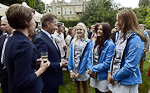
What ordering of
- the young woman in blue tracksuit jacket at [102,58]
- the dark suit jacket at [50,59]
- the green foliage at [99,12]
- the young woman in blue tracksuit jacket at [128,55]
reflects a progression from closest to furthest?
the young woman in blue tracksuit jacket at [128,55]
the dark suit jacket at [50,59]
the young woman in blue tracksuit jacket at [102,58]
the green foliage at [99,12]

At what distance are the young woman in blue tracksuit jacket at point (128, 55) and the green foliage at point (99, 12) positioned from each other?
75.7ft

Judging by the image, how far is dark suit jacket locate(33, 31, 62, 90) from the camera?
205cm

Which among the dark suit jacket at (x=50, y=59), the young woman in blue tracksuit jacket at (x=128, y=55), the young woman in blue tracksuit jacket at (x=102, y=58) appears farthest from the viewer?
the young woman in blue tracksuit jacket at (x=102, y=58)

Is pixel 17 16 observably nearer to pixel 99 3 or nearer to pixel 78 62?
pixel 78 62

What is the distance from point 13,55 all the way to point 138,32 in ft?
5.87

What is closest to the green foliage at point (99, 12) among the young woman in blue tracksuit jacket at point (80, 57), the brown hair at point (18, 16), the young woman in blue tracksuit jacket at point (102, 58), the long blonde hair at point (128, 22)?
the young woman in blue tracksuit jacket at point (80, 57)

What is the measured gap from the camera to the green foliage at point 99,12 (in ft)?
78.8

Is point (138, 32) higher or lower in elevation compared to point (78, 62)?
higher

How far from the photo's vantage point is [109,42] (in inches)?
105

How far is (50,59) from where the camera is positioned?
2127 mm

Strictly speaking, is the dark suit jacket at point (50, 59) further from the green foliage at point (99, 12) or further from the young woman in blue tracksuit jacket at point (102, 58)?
the green foliage at point (99, 12)

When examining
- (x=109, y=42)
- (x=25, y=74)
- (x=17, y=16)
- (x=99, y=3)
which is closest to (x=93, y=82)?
(x=109, y=42)

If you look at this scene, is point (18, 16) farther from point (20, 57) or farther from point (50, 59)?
point (50, 59)

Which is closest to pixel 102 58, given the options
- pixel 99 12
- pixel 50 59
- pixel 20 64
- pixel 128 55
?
pixel 128 55
